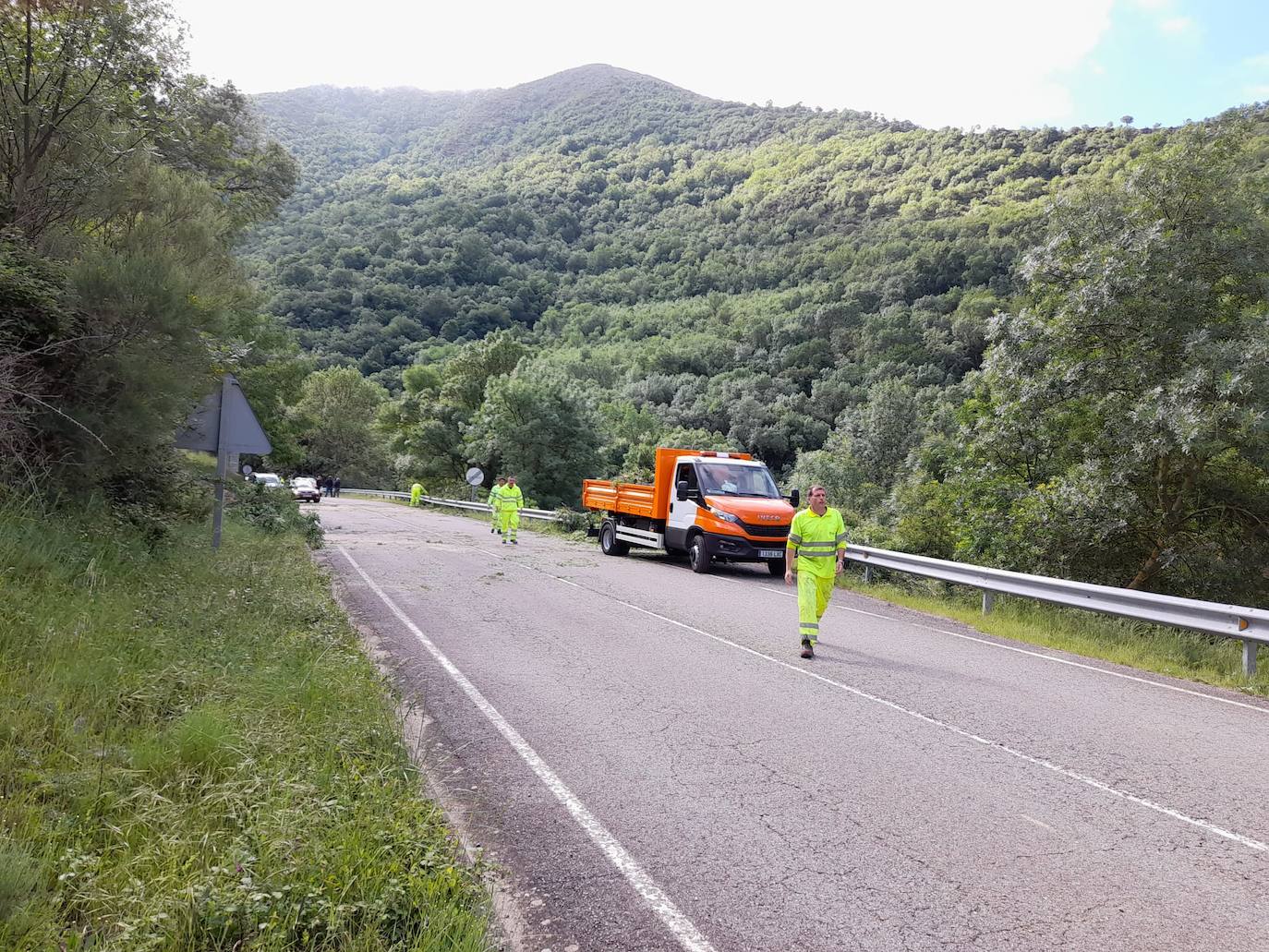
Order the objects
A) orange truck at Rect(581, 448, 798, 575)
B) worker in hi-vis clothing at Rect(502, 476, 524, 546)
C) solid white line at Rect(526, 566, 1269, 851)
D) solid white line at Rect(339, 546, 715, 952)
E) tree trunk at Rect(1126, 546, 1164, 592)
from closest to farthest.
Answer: solid white line at Rect(339, 546, 715, 952), solid white line at Rect(526, 566, 1269, 851), tree trunk at Rect(1126, 546, 1164, 592), orange truck at Rect(581, 448, 798, 575), worker in hi-vis clothing at Rect(502, 476, 524, 546)

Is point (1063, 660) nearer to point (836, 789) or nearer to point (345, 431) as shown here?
point (836, 789)

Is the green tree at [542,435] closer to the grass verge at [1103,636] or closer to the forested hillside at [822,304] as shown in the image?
the forested hillside at [822,304]

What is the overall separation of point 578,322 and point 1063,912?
353 ft

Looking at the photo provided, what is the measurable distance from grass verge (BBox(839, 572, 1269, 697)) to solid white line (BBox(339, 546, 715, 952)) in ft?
23.4

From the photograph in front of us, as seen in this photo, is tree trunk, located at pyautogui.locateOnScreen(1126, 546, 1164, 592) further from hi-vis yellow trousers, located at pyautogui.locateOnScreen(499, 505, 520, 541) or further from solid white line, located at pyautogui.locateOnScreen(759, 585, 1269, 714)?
hi-vis yellow trousers, located at pyautogui.locateOnScreen(499, 505, 520, 541)

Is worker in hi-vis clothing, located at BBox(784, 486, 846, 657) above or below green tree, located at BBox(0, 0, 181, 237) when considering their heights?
below

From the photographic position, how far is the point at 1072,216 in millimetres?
15570

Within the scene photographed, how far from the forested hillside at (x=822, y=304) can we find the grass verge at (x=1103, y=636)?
2.21 metres

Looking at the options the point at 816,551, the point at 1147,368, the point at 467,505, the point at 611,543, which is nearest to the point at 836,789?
the point at 816,551

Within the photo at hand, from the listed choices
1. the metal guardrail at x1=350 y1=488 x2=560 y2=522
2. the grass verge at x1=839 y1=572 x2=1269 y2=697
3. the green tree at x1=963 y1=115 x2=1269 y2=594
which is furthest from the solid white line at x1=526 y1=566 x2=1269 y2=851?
the metal guardrail at x1=350 y1=488 x2=560 y2=522

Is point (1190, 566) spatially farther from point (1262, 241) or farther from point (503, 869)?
point (503, 869)

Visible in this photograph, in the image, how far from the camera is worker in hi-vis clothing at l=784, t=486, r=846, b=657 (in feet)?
29.7

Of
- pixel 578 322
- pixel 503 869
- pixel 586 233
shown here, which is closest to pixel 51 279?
pixel 503 869

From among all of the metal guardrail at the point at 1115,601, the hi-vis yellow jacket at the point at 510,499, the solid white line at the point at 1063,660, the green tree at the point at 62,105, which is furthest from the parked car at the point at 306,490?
the solid white line at the point at 1063,660
